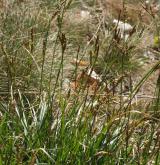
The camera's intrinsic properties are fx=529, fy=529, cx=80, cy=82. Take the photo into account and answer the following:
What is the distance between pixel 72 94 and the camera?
3.40m

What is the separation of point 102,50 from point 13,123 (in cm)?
283

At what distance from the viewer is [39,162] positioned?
108 inches

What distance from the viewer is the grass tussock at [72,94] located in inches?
103

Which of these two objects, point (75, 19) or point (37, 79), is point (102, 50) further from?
point (37, 79)

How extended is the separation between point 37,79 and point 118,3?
3.26m

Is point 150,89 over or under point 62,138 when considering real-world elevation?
under

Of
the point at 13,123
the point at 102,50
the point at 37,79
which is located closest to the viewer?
the point at 13,123

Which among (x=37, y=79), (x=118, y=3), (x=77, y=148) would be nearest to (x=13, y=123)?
(x=77, y=148)

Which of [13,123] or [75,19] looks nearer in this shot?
[13,123]

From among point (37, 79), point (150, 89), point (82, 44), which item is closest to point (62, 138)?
point (37, 79)

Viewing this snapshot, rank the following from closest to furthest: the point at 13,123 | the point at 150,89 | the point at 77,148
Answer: the point at 77,148, the point at 13,123, the point at 150,89

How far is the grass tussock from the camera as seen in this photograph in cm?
262

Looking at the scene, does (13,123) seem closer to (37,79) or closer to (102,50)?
(37,79)

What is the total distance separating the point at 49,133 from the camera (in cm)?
282
